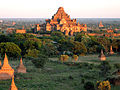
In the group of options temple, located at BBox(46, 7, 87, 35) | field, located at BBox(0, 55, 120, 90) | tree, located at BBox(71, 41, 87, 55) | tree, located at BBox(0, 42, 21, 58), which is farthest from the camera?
temple, located at BBox(46, 7, 87, 35)

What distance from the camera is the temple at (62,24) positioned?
86.2m

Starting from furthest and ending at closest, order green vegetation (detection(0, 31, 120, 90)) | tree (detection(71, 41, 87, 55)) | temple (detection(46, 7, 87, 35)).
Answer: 1. temple (detection(46, 7, 87, 35))
2. tree (detection(71, 41, 87, 55))
3. green vegetation (detection(0, 31, 120, 90))

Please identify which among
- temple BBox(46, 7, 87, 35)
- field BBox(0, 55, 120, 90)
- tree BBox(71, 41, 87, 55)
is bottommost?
field BBox(0, 55, 120, 90)

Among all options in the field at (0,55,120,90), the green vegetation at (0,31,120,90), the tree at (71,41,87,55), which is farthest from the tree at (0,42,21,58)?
the tree at (71,41,87,55)

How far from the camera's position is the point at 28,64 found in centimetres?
3475

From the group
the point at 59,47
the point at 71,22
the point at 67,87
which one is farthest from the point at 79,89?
the point at 71,22

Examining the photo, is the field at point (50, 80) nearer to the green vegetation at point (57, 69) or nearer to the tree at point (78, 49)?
the green vegetation at point (57, 69)

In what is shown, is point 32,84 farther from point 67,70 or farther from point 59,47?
point 59,47

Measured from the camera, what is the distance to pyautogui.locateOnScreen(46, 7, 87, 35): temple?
283ft

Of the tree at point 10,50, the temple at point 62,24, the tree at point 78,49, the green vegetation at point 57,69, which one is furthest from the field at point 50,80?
the temple at point 62,24

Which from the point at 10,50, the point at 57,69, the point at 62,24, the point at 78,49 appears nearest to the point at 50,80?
the point at 57,69

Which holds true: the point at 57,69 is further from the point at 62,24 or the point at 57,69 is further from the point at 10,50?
the point at 62,24

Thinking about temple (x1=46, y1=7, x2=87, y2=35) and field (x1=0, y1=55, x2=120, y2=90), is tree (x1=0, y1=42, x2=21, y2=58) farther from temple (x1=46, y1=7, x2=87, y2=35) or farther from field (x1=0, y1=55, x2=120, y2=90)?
temple (x1=46, y1=7, x2=87, y2=35)

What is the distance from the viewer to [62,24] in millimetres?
87562
